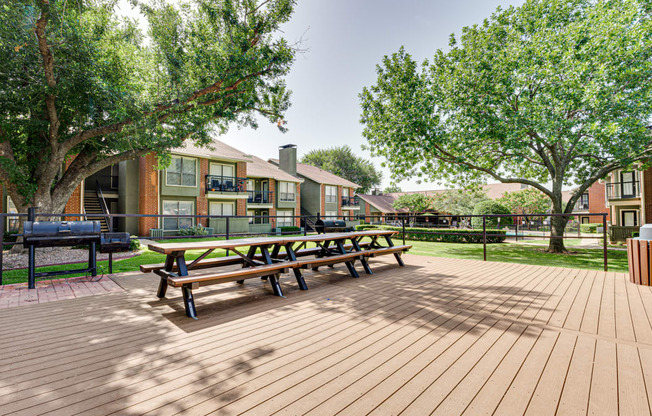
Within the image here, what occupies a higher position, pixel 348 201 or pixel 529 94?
pixel 529 94

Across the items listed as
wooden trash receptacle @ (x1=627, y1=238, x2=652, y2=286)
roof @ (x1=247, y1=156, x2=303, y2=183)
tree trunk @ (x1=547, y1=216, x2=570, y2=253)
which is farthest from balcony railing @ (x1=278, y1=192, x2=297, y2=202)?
wooden trash receptacle @ (x1=627, y1=238, x2=652, y2=286)

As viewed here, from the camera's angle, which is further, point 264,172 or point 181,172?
point 264,172

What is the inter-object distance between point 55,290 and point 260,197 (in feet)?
63.8

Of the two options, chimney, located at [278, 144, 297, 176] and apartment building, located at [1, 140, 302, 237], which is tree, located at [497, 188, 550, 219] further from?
apartment building, located at [1, 140, 302, 237]

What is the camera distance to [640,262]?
4625mm

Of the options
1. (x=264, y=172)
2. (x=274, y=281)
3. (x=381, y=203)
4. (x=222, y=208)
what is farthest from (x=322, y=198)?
(x=274, y=281)

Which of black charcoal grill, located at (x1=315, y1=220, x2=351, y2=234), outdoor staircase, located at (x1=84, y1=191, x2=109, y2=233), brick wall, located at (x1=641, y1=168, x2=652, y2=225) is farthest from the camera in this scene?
brick wall, located at (x1=641, y1=168, x2=652, y2=225)

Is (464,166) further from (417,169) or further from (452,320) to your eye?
(452,320)

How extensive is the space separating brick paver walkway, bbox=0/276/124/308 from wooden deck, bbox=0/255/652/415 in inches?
12.3

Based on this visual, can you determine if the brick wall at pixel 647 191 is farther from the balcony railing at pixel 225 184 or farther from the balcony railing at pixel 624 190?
the balcony railing at pixel 225 184

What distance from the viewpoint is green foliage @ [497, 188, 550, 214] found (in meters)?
31.2

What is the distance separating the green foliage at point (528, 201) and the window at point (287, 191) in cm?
2368

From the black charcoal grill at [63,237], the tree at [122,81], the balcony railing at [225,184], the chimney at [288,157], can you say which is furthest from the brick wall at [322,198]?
the black charcoal grill at [63,237]

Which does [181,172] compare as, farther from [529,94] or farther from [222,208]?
[529,94]
